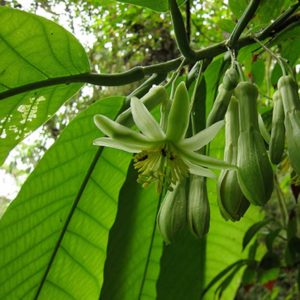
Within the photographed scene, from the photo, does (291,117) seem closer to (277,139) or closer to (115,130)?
(277,139)

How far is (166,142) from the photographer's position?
64 cm

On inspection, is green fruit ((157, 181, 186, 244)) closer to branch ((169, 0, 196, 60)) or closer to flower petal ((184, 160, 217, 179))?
flower petal ((184, 160, 217, 179))

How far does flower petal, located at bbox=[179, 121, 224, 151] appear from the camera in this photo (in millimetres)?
615

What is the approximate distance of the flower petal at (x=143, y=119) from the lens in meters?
0.61

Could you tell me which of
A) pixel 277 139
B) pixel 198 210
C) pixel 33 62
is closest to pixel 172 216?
pixel 198 210

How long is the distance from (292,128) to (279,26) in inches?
12.2

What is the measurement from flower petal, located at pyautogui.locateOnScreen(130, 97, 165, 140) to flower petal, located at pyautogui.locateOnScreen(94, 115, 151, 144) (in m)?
0.01

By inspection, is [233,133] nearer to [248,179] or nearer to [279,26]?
[248,179]

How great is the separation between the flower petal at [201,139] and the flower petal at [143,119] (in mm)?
31

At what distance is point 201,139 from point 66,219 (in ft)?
1.25

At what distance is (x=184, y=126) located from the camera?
2.03ft

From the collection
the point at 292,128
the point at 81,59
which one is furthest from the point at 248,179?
the point at 81,59

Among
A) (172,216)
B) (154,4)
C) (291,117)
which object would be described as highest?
(154,4)

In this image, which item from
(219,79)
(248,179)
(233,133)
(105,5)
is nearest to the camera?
(248,179)
